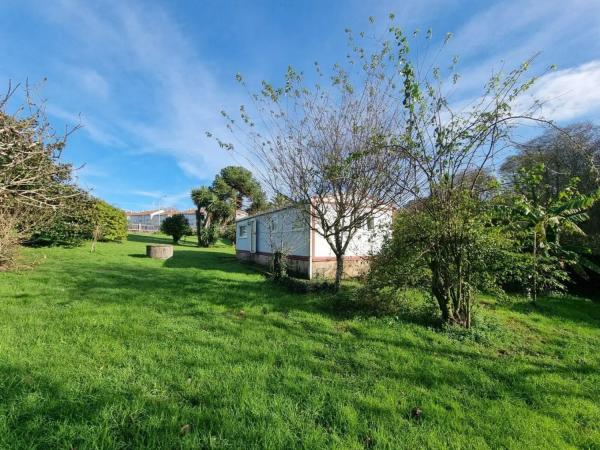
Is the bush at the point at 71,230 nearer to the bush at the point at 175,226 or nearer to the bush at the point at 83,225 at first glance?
the bush at the point at 83,225

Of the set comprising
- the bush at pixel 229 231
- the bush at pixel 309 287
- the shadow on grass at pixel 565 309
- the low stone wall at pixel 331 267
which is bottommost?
the shadow on grass at pixel 565 309

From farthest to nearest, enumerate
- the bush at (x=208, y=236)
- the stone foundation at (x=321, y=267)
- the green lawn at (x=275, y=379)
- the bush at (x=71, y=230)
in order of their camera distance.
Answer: the bush at (x=208, y=236) < the bush at (x=71, y=230) < the stone foundation at (x=321, y=267) < the green lawn at (x=275, y=379)

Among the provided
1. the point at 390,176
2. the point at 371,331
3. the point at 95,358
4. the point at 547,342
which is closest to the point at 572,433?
the point at 371,331

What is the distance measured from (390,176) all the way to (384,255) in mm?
2459

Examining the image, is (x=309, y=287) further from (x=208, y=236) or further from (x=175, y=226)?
(x=175, y=226)

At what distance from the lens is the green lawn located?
8.48ft

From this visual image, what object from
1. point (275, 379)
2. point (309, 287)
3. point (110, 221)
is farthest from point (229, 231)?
point (275, 379)

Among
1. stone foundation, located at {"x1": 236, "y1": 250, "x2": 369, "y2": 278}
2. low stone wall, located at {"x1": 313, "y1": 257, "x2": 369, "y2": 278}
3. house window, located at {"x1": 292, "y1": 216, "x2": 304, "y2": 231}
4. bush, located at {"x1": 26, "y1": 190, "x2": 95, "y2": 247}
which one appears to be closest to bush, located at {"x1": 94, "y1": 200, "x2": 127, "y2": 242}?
bush, located at {"x1": 26, "y1": 190, "x2": 95, "y2": 247}

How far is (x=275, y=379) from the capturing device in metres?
3.52

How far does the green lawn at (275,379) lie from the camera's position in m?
2.58

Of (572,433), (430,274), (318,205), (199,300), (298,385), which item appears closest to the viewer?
(572,433)

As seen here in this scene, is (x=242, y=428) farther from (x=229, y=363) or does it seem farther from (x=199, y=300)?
(x=199, y=300)

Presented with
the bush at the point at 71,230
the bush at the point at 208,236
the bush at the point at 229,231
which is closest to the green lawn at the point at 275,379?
the bush at the point at 71,230

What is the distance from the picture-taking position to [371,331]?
5.50 m
